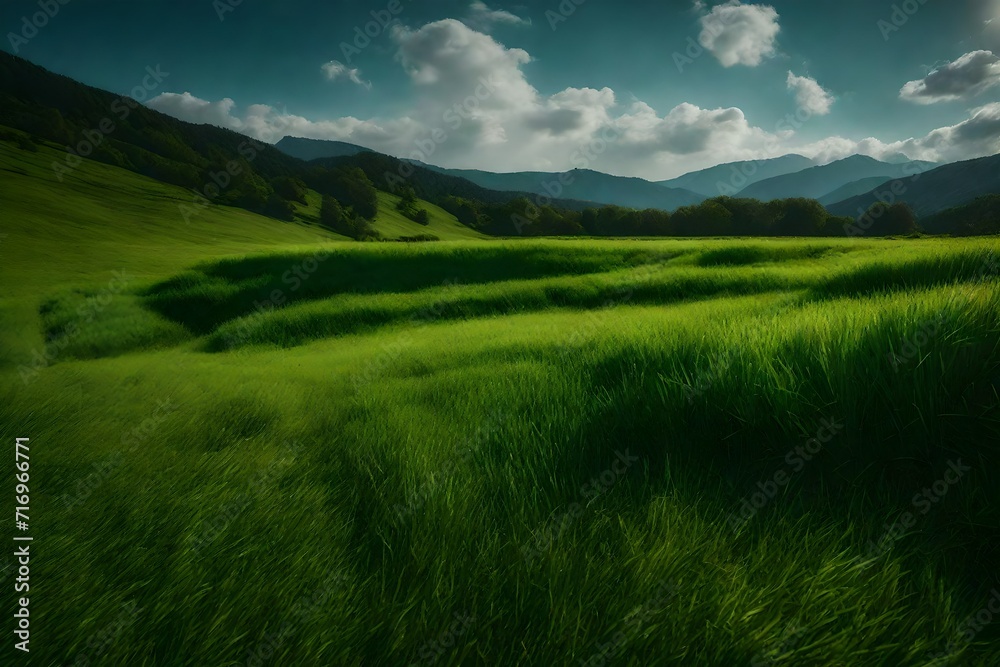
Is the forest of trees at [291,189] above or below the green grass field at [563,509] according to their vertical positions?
above

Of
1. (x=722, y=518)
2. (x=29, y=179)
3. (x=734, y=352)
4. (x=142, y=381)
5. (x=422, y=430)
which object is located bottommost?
(x=142, y=381)

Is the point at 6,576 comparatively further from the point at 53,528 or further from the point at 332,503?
the point at 332,503

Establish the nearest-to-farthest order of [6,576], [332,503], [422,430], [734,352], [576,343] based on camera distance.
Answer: [6,576], [332,503], [734,352], [422,430], [576,343]

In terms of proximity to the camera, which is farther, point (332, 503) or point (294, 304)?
point (294, 304)

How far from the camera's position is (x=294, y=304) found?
45.6 feet

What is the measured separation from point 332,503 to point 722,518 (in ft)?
6.46

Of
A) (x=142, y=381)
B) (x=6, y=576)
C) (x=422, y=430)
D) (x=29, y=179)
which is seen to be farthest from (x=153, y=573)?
(x=29, y=179)

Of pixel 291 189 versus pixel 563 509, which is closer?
pixel 563 509

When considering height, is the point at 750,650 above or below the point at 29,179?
below

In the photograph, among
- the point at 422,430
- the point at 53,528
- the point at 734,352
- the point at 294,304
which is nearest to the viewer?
the point at 53,528

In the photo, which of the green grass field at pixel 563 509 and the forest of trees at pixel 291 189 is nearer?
the green grass field at pixel 563 509

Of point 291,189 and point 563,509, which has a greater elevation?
point 291,189

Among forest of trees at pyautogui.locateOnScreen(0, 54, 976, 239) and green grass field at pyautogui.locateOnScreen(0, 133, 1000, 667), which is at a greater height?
forest of trees at pyautogui.locateOnScreen(0, 54, 976, 239)

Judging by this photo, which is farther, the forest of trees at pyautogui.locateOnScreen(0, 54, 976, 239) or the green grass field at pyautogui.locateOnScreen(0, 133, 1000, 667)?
the forest of trees at pyautogui.locateOnScreen(0, 54, 976, 239)
